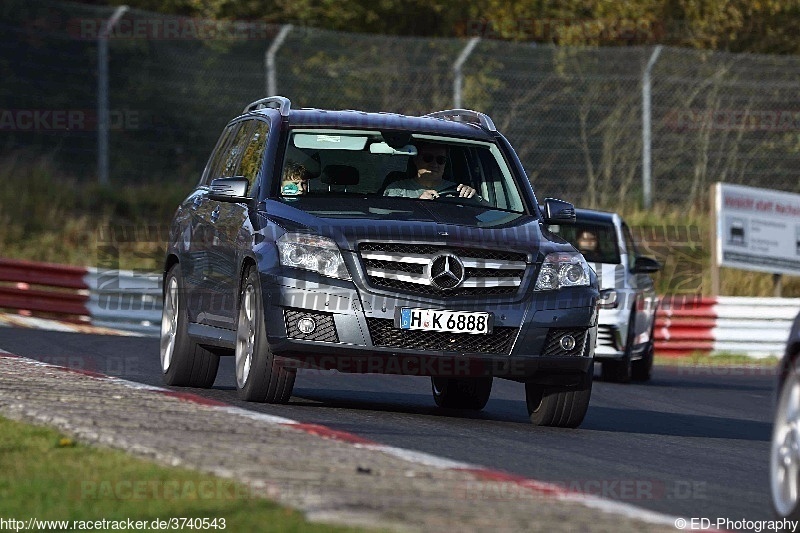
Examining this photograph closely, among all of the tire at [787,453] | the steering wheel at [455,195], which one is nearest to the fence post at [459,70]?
the steering wheel at [455,195]

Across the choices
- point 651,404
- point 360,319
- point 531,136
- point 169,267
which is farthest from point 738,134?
point 360,319

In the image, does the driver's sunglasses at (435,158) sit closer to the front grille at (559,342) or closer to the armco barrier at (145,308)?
the front grille at (559,342)

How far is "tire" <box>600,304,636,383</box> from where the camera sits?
746 inches

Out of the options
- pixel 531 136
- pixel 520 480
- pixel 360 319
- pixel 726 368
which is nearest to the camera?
pixel 520 480

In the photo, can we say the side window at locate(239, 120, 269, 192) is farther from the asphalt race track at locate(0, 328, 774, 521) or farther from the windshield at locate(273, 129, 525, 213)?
the asphalt race track at locate(0, 328, 774, 521)

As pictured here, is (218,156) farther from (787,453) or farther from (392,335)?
(787,453)

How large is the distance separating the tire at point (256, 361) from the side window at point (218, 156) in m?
2.27

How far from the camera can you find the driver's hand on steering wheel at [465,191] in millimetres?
11930

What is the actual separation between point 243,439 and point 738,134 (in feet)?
71.5

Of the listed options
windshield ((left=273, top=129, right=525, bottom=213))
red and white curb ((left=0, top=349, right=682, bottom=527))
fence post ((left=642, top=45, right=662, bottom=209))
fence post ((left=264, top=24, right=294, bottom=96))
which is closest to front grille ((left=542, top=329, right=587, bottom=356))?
windshield ((left=273, top=129, right=525, bottom=213))

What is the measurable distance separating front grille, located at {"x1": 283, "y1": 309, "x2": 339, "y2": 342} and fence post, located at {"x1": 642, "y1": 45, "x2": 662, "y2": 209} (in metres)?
17.6

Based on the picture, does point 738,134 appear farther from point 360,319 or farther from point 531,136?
point 360,319

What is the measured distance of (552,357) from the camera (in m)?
10.8

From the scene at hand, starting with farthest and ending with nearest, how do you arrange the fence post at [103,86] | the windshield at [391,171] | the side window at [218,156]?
the fence post at [103,86] → the side window at [218,156] → the windshield at [391,171]
